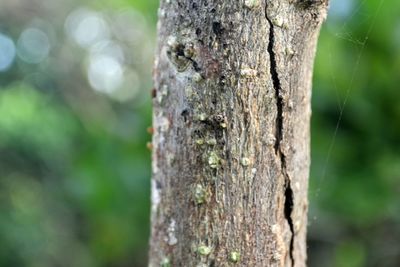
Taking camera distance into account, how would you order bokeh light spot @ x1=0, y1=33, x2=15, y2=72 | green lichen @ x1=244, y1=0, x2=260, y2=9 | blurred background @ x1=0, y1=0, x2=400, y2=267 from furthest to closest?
1. bokeh light spot @ x1=0, y1=33, x2=15, y2=72
2. blurred background @ x1=0, y1=0, x2=400, y2=267
3. green lichen @ x1=244, y1=0, x2=260, y2=9

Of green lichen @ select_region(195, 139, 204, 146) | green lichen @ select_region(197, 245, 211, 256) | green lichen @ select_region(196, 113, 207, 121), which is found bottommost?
green lichen @ select_region(197, 245, 211, 256)

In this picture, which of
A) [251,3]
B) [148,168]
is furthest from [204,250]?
[148,168]

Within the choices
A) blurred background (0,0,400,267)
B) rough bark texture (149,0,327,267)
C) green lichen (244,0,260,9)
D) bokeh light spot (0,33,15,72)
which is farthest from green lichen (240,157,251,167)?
bokeh light spot (0,33,15,72)

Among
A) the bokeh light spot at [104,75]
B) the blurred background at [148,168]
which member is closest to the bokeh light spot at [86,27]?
the bokeh light spot at [104,75]

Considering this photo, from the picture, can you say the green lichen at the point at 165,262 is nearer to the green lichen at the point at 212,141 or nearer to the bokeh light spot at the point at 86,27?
the green lichen at the point at 212,141

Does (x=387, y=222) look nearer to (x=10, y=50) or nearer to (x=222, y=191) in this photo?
(x=222, y=191)

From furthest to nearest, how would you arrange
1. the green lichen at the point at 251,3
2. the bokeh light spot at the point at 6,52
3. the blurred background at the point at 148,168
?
the bokeh light spot at the point at 6,52 < the blurred background at the point at 148,168 < the green lichen at the point at 251,3

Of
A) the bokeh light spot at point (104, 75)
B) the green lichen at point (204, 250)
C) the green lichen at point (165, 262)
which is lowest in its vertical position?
the bokeh light spot at point (104, 75)

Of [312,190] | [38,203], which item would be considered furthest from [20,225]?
[312,190]

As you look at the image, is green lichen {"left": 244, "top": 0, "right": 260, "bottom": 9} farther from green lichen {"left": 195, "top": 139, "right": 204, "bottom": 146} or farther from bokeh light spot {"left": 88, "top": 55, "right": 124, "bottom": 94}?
bokeh light spot {"left": 88, "top": 55, "right": 124, "bottom": 94}
